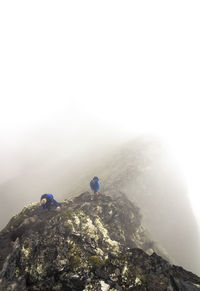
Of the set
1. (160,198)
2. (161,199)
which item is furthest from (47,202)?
(161,199)

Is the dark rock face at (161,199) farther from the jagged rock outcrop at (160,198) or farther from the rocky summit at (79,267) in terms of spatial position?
the rocky summit at (79,267)

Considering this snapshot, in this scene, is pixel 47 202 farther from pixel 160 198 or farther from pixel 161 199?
pixel 161 199

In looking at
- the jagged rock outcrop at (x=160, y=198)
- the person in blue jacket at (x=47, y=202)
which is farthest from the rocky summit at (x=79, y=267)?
the jagged rock outcrop at (x=160, y=198)

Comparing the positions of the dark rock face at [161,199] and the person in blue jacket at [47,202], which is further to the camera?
the dark rock face at [161,199]

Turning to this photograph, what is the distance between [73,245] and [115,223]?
13743 millimetres

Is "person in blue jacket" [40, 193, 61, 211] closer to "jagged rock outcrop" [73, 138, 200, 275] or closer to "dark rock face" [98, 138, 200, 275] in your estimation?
"jagged rock outcrop" [73, 138, 200, 275]

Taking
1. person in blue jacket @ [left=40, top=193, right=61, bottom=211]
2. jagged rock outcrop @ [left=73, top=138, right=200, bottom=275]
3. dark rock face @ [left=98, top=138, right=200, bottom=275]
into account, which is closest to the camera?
person in blue jacket @ [left=40, top=193, right=61, bottom=211]

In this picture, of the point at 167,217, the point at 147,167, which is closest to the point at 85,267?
the point at 167,217

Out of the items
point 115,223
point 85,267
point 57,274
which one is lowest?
point 57,274

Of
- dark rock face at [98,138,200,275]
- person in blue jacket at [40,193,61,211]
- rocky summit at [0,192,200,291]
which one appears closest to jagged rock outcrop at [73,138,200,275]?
dark rock face at [98,138,200,275]

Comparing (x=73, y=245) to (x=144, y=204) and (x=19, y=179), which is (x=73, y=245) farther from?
(x=19, y=179)

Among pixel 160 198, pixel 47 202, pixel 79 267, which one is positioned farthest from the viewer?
pixel 160 198

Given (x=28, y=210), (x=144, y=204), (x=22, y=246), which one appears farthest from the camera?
(x=144, y=204)

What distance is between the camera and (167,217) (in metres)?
52.6
